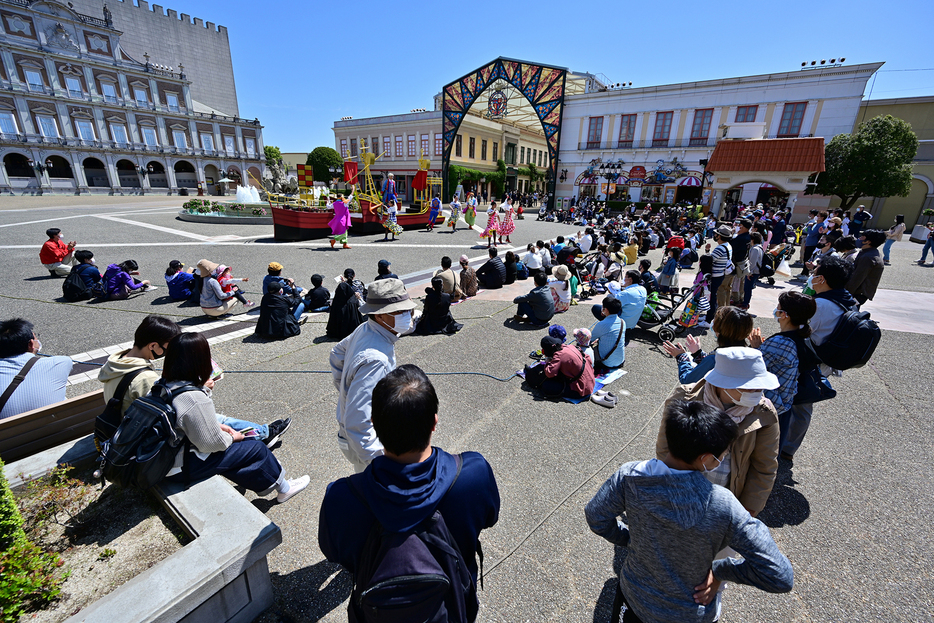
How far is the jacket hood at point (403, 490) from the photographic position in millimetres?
1309

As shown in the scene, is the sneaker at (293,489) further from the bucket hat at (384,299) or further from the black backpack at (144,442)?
the bucket hat at (384,299)

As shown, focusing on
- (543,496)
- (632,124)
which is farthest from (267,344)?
(632,124)

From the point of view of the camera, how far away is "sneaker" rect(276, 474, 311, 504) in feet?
10.1

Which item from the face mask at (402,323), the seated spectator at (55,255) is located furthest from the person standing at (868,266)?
the seated spectator at (55,255)

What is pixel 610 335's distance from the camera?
531 cm

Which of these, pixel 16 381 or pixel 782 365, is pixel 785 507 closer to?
pixel 782 365

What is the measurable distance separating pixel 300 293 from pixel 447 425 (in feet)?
15.9

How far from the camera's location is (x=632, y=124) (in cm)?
3158

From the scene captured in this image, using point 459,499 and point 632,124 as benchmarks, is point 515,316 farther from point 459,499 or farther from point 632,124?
point 632,124

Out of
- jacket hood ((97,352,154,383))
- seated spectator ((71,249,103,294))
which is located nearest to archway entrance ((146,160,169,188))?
seated spectator ((71,249,103,294))

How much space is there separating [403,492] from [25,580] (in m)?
1.80

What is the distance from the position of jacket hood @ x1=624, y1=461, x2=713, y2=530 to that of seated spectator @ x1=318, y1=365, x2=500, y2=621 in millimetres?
624

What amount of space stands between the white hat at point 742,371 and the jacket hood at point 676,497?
2.69 ft

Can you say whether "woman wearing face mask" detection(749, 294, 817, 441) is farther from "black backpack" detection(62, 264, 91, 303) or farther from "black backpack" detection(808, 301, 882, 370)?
"black backpack" detection(62, 264, 91, 303)
